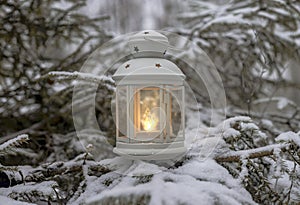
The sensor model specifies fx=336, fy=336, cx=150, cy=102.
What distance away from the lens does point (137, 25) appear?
125 inches

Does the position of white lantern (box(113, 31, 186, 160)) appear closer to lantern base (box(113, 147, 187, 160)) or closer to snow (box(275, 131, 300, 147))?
lantern base (box(113, 147, 187, 160))

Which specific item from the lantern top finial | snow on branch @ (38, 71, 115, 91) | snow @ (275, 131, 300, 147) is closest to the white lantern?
the lantern top finial

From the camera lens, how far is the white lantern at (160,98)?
3.91ft

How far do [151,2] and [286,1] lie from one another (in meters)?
1.52

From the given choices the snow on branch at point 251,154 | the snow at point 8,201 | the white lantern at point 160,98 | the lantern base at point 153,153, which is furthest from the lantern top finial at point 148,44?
the snow at point 8,201

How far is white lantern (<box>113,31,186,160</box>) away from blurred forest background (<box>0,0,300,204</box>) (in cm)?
13

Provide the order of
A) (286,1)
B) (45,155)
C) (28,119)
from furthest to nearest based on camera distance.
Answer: (28,119), (286,1), (45,155)

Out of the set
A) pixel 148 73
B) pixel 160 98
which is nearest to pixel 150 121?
pixel 160 98

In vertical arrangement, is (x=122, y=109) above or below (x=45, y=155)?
above

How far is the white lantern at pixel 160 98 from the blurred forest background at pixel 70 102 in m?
0.13

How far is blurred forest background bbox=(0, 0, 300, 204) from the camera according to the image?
44.4 inches

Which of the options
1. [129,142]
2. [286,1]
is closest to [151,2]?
[286,1]

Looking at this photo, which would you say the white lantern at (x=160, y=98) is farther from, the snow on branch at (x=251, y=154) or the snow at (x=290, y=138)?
the snow at (x=290, y=138)

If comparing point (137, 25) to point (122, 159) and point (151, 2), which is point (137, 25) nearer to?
point (151, 2)
